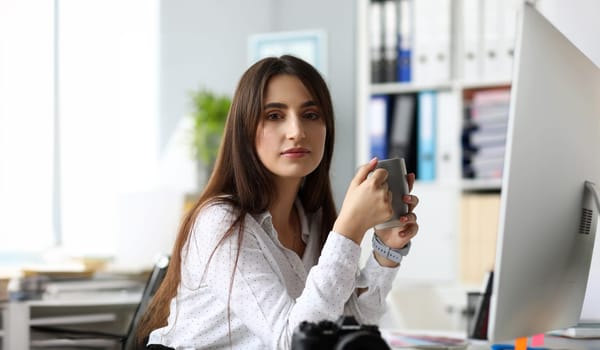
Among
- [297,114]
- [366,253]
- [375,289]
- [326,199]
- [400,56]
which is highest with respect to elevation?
[400,56]

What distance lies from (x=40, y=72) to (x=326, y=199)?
2.66 m

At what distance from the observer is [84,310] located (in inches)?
67.1

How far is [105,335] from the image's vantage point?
1.51m

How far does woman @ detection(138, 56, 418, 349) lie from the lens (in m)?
1.00

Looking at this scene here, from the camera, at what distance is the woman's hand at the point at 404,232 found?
1.10 m

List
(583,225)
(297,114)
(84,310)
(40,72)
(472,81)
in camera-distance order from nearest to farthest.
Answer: (583,225)
(297,114)
(84,310)
(472,81)
(40,72)

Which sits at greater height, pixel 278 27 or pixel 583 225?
pixel 278 27

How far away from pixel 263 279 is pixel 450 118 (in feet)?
7.38

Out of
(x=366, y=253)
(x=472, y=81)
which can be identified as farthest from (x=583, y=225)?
(x=472, y=81)

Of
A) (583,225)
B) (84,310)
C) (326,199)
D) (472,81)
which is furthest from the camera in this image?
(472,81)

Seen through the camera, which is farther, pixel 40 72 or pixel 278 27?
pixel 278 27

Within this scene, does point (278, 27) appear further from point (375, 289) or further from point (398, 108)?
point (375, 289)

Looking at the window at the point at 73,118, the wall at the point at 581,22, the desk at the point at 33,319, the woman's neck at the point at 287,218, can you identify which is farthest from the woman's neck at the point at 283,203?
the window at the point at 73,118

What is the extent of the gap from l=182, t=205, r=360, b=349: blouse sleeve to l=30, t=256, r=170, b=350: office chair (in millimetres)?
242
